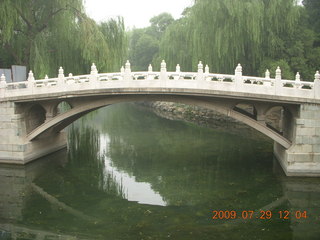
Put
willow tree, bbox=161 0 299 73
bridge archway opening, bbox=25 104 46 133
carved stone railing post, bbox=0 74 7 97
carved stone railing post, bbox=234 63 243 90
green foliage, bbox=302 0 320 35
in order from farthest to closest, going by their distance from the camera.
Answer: green foliage, bbox=302 0 320 35 → willow tree, bbox=161 0 299 73 → bridge archway opening, bbox=25 104 46 133 → carved stone railing post, bbox=0 74 7 97 → carved stone railing post, bbox=234 63 243 90

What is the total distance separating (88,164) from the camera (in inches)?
561

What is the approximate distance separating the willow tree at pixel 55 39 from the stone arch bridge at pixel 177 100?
265cm

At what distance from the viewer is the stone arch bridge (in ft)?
36.9

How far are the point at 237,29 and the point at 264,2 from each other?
3.07 meters

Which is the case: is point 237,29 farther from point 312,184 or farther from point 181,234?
point 181,234

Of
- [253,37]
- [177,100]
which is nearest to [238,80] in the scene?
[177,100]

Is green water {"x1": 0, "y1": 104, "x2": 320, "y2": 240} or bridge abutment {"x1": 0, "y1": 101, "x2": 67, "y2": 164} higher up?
bridge abutment {"x1": 0, "y1": 101, "x2": 67, "y2": 164}

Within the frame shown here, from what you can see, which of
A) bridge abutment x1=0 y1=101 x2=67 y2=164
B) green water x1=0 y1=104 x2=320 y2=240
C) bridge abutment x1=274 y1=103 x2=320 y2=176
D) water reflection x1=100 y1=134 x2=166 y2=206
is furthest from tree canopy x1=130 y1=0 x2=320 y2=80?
bridge abutment x1=0 y1=101 x2=67 y2=164

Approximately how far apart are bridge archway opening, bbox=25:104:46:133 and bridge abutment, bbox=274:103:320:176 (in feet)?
31.9

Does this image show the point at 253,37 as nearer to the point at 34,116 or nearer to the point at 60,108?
the point at 60,108

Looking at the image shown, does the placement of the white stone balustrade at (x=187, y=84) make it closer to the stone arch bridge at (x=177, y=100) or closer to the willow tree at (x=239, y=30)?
the stone arch bridge at (x=177, y=100)

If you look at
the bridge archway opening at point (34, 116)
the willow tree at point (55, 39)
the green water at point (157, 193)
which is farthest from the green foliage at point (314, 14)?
the bridge archway opening at point (34, 116)
